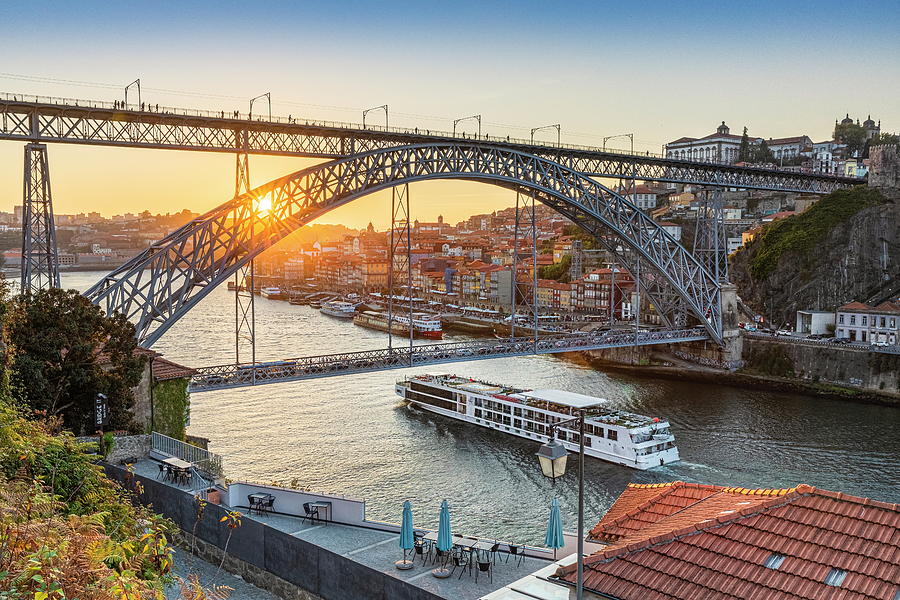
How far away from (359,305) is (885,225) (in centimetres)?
2984

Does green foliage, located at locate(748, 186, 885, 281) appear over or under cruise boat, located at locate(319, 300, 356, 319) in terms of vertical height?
over

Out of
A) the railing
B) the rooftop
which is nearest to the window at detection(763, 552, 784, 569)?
the railing

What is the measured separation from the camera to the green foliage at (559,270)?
49.4m

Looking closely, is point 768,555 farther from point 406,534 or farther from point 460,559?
point 406,534

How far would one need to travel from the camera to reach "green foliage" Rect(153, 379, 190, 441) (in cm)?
1386

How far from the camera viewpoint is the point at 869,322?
2767cm

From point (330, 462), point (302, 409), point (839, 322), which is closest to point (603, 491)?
point (330, 462)

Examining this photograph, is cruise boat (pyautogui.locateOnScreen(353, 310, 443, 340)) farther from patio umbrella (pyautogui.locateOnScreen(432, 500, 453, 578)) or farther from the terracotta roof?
the terracotta roof

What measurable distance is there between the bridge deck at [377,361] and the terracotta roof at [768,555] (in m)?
12.0

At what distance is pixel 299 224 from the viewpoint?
1892cm

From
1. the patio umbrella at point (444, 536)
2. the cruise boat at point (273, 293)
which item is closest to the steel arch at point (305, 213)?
the patio umbrella at point (444, 536)

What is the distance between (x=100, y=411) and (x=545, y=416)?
33.5 ft

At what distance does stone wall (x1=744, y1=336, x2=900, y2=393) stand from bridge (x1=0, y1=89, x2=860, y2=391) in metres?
1.68

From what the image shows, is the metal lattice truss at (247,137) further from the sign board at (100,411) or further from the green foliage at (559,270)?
the green foliage at (559,270)
